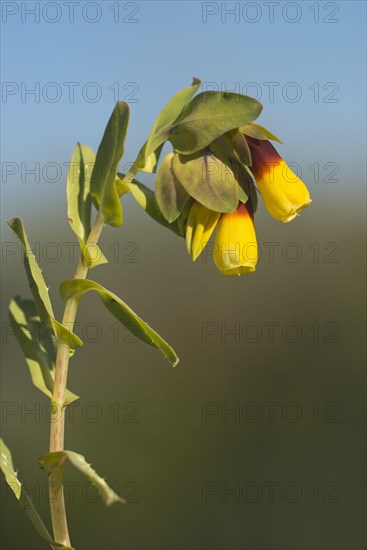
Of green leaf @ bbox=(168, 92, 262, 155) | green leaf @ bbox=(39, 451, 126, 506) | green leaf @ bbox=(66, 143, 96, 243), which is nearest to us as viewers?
green leaf @ bbox=(39, 451, 126, 506)

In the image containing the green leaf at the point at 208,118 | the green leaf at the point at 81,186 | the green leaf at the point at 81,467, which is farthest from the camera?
the green leaf at the point at 81,186

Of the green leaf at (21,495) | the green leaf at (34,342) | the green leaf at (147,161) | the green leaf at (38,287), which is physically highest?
the green leaf at (147,161)

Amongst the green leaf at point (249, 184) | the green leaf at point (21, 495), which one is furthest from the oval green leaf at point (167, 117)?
the green leaf at point (21, 495)

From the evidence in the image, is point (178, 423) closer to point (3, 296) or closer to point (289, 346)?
point (289, 346)

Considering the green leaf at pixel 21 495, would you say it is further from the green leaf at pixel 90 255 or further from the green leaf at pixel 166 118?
the green leaf at pixel 166 118

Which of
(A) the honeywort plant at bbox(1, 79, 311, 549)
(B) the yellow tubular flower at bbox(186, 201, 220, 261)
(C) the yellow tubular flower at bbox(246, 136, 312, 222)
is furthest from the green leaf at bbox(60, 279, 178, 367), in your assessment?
(C) the yellow tubular flower at bbox(246, 136, 312, 222)

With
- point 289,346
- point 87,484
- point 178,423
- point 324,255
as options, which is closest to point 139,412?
point 178,423

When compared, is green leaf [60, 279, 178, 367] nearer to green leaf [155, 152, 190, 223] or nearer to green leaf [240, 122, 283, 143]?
green leaf [155, 152, 190, 223]
